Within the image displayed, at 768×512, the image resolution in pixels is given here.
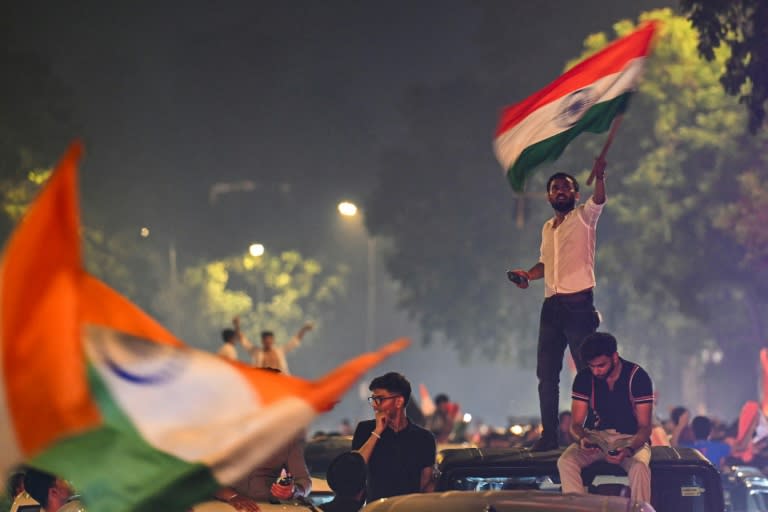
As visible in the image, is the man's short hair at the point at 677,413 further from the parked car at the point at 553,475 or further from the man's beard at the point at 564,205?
the parked car at the point at 553,475

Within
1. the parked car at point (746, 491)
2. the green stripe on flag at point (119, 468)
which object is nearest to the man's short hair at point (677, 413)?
the parked car at point (746, 491)

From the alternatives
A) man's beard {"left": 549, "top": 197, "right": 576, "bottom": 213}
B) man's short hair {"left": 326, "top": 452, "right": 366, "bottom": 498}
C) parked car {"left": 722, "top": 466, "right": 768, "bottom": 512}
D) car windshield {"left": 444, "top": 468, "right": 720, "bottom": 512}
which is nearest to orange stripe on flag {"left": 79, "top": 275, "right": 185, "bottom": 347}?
man's short hair {"left": 326, "top": 452, "right": 366, "bottom": 498}

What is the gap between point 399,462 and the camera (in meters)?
9.82

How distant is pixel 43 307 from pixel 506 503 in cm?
283

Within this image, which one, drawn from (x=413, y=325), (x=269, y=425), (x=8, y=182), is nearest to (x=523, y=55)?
(x=8, y=182)

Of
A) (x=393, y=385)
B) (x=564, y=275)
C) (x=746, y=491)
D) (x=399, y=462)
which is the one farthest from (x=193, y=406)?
(x=746, y=491)

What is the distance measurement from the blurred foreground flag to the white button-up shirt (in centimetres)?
594

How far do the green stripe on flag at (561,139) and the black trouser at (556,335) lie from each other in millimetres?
1150

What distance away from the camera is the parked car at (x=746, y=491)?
13.8 metres

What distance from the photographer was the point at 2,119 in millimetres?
43188

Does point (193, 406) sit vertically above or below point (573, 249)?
below

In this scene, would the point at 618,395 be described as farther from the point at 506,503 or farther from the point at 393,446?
the point at 506,503

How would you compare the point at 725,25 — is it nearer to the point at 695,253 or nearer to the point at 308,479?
the point at 308,479

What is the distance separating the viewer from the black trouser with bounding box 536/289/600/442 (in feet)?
36.7
